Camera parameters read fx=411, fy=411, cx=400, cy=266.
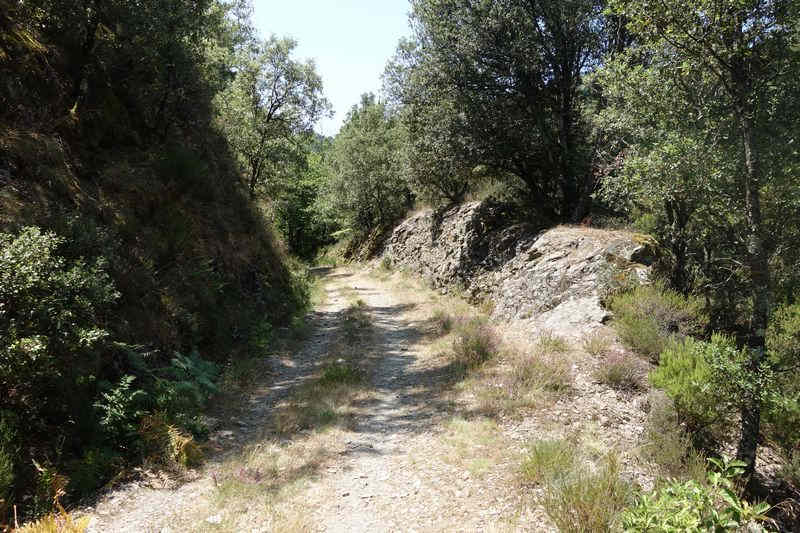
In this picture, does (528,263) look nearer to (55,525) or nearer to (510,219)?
(510,219)

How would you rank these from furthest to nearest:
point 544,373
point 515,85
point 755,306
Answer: point 515,85, point 544,373, point 755,306

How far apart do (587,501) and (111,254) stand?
7754 millimetres

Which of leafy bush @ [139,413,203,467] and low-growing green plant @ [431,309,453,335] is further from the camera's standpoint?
low-growing green plant @ [431,309,453,335]

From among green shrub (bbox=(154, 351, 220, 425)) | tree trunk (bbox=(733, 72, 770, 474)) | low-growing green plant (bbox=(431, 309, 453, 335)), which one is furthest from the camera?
low-growing green plant (bbox=(431, 309, 453, 335))

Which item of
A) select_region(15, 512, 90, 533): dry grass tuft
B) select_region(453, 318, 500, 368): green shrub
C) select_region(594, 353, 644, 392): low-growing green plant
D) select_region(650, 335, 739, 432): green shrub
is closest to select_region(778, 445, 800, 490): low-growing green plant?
select_region(650, 335, 739, 432): green shrub

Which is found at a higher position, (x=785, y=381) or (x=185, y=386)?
(x=185, y=386)

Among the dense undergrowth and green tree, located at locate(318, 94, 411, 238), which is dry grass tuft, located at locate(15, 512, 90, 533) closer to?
the dense undergrowth

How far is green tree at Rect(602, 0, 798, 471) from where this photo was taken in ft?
17.7

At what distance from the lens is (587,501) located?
4.10m

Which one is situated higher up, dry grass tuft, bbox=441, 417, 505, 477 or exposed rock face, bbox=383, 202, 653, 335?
exposed rock face, bbox=383, 202, 653, 335

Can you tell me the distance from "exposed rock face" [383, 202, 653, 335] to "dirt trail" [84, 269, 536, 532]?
3871 mm

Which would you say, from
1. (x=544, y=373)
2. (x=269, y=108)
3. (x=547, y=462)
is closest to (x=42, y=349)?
(x=547, y=462)

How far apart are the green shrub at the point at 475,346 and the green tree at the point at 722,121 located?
455 cm

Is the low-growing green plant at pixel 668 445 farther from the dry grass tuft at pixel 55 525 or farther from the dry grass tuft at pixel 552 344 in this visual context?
the dry grass tuft at pixel 55 525
